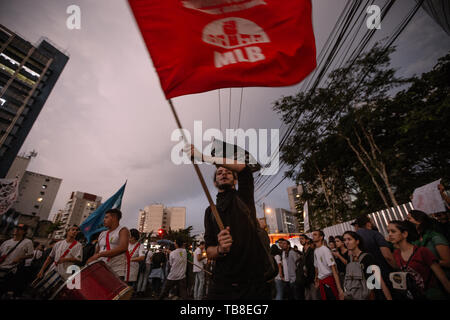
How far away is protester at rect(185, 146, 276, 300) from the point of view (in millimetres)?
1602

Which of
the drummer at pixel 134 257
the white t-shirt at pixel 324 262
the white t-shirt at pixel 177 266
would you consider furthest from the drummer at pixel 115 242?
the white t-shirt at pixel 324 262

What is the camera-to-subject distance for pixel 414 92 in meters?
12.9

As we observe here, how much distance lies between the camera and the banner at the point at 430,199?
4114 mm

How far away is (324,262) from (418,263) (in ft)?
6.43


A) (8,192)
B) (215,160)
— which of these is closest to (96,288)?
(215,160)

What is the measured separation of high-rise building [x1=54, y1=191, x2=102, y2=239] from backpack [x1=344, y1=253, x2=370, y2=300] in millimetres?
110937

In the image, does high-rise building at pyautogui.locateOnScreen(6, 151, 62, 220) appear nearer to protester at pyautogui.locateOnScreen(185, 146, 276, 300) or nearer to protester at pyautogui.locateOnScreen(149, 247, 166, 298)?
protester at pyautogui.locateOnScreen(149, 247, 166, 298)

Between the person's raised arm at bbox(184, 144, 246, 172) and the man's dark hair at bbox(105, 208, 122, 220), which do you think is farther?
the man's dark hair at bbox(105, 208, 122, 220)

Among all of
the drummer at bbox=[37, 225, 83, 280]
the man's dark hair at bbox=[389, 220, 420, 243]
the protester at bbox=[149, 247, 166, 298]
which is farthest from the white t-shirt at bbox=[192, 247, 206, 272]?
the man's dark hair at bbox=[389, 220, 420, 243]

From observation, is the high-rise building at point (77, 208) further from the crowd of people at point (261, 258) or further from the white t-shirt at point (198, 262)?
the crowd of people at point (261, 258)

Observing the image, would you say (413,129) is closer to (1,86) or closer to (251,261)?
(251,261)

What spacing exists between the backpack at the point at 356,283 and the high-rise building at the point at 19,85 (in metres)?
58.0
